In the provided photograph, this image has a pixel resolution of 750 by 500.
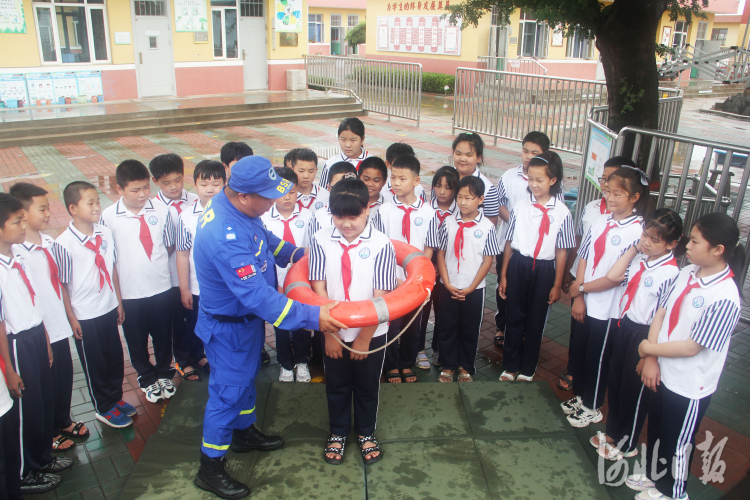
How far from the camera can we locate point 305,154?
423cm

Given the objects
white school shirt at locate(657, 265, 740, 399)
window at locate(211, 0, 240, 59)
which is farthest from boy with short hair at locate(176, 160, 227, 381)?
window at locate(211, 0, 240, 59)

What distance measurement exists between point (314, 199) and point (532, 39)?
71.4 ft

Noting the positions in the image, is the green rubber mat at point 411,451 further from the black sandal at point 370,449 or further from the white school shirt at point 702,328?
the white school shirt at point 702,328

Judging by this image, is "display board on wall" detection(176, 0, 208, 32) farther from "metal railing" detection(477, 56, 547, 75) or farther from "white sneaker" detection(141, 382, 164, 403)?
"white sneaker" detection(141, 382, 164, 403)

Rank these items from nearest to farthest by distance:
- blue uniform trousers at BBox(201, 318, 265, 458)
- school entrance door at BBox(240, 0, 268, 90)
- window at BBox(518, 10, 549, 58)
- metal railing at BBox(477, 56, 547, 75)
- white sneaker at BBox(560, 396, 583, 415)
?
blue uniform trousers at BBox(201, 318, 265, 458) → white sneaker at BBox(560, 396, 583, 415) → school entrance door at BBox(240, 0, 268, 90) → metal railing at BBox(477, 56, 547, 75) → window at BBox(518, 10, 549, 58)

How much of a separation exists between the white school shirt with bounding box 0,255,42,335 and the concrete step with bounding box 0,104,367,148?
35.5 ft

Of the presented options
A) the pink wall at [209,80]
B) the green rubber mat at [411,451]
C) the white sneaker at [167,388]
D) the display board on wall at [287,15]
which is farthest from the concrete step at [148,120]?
the green rubber mat at [411,451]

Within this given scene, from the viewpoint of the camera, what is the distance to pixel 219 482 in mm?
2902

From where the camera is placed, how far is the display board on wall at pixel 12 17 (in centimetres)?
1325

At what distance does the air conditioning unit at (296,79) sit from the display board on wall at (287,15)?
1324 millimetres

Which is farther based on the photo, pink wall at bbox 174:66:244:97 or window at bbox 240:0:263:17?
window at bbox 240:0:263:17

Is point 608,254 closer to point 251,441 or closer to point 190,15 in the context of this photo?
point 251,441

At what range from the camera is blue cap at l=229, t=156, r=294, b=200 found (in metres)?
2.69

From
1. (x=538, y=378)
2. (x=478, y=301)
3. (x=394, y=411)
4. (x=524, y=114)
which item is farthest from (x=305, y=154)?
(x=524, y=114)
